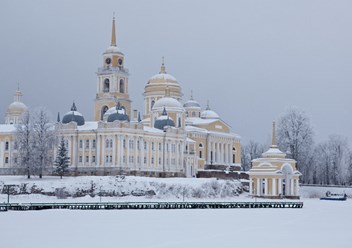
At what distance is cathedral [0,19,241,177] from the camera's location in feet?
276

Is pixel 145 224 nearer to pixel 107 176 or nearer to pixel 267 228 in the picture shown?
pixel 267 228

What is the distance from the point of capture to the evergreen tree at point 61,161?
80000 mm

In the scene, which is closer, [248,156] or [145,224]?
[145,224]

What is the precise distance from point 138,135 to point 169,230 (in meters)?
47.9

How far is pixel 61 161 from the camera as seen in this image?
8006 cm

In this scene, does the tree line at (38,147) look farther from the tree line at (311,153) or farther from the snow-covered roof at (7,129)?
the tree line at (311,153)

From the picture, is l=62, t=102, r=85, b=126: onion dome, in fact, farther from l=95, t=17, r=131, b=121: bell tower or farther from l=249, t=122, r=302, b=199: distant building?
l=249, t=122, r=302, b=199: distant building

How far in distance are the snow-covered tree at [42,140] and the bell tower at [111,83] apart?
22419 millimetres

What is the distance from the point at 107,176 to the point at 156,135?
12.2m

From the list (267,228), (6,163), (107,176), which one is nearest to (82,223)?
(267,228)

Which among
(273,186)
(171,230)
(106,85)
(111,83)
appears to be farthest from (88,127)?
(171,230)

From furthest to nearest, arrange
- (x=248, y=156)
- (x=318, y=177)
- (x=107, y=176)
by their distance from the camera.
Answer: (x=248, y=156) → (x=318, y=177) → (x=107, y=176)

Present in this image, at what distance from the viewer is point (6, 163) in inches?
3457

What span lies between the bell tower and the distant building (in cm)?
3022
